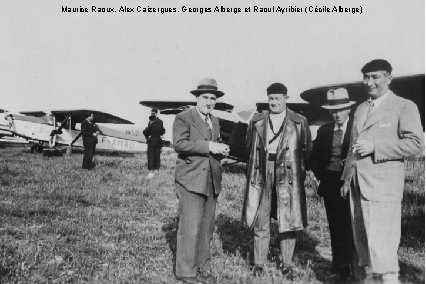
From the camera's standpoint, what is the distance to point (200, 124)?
11.1 feet

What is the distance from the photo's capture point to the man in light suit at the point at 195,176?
10.7 feet

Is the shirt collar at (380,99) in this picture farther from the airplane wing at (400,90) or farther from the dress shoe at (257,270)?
the dress shoe at (257,270)

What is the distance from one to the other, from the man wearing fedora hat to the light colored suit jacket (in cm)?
71

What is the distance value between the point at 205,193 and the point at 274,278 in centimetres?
93

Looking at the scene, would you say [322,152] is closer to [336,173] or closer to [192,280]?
[336,173]

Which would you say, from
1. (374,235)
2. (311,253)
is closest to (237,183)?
(311,253)

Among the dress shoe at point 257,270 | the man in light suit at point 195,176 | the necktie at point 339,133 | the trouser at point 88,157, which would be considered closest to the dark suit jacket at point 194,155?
the man in light suit at point 195,176

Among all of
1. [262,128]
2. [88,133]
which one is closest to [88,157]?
[88,133]

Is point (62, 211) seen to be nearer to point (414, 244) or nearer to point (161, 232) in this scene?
point (161, 232)

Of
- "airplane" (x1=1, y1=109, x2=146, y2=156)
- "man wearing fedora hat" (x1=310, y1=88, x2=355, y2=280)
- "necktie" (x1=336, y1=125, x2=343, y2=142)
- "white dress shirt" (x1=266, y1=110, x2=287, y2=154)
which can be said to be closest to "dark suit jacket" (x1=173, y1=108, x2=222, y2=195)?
"white dress shirt" (x1=266, y1=110, x2=287, y2=154)

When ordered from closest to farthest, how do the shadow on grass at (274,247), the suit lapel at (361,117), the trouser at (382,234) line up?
the trouser at (382,234) → the suit lapel at (361,117) → the shadow on grass at (274,247)

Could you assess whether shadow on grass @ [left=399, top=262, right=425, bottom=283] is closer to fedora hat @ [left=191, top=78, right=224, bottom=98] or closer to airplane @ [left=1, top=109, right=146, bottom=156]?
fedora hat @ [left=191, top=78, right=224, bottom=98]

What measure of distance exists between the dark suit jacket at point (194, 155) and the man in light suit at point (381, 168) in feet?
4.02

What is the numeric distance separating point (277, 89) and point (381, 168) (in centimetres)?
124
